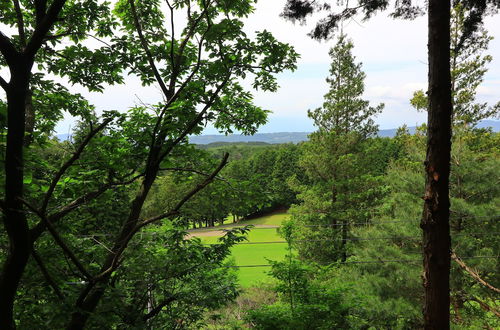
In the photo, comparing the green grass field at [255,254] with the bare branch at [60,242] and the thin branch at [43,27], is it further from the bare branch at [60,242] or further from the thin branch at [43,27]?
the thin branch at [43,27]

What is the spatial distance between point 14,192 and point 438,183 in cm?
395

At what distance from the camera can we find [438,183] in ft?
11.6

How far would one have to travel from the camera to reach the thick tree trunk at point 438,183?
3496mm

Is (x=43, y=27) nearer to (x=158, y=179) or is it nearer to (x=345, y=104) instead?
(x=158, y=179)

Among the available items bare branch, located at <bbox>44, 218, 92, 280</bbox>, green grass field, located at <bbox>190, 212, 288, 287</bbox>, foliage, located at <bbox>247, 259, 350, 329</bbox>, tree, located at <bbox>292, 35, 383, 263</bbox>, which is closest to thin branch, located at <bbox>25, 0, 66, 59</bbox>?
bare branch, located at <bbox>44, 218, 92, 280</bbox>

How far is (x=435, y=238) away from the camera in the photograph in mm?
3520

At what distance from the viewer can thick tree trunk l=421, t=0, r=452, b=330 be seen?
3.50m

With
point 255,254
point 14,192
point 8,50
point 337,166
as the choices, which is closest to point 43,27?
point 8,50

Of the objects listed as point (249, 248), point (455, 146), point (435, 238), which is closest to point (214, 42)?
point (435, 238)

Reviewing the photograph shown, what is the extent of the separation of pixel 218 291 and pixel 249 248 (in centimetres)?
3320

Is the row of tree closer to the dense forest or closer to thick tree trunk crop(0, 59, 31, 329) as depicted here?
the dense forest

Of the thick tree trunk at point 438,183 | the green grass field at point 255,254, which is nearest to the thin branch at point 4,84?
the thick tree trunk at point 438,183

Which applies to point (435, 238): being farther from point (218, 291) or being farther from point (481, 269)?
point (481, 269)

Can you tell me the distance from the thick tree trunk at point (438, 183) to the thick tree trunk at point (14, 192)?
386 cm
